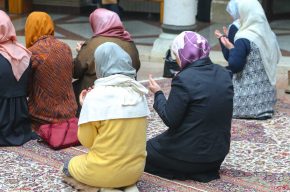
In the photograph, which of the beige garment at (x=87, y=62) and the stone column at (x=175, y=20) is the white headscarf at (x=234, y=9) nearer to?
the beige garment at (x=87, y=62)

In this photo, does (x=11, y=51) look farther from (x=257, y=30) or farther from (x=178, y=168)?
(x=257, y=30)

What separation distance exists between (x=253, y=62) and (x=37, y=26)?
2067 millimetres

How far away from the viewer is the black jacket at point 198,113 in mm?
4207

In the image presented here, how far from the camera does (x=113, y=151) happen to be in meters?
3.99

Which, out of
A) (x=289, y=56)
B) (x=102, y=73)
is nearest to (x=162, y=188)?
(x=102, y=73)

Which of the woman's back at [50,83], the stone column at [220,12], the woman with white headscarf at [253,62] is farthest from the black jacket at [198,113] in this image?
the stone column at [220,12]

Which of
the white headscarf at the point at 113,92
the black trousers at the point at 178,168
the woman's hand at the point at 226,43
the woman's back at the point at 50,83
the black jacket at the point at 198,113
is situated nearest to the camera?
the white headscarf at the point at 113,92

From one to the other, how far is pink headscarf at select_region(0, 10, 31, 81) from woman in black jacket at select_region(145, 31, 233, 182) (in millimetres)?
1236

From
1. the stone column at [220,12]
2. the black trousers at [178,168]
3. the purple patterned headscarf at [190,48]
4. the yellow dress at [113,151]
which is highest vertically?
the purple patterned headscarf at [190,48]

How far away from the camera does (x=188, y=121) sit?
4.29 metres

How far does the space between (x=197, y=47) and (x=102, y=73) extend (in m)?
0.68

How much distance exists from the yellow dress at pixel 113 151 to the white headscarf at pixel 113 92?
5 centimetres

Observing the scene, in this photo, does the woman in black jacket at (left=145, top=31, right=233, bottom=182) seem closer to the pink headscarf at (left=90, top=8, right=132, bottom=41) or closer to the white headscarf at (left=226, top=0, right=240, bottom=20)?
the pink headscarf at (left=90, top=8, right=132, bottom=41)

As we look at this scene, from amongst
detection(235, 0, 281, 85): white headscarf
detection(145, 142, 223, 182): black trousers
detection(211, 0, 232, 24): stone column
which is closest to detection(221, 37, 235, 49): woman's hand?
detection(235, 0, 281, 85): white headscarf
